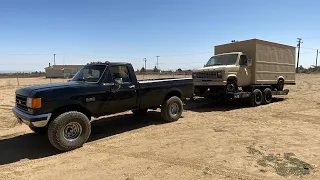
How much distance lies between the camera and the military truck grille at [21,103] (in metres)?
5.98

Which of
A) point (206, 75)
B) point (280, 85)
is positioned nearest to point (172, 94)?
point (206, 75)

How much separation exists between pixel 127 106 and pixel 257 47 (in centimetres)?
800

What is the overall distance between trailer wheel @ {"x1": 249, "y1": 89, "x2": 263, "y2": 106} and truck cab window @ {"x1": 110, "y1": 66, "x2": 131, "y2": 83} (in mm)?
7234

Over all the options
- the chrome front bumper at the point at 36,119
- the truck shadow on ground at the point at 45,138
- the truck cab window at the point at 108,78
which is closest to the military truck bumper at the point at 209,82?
the truck shadow on ground at the point at 45,138

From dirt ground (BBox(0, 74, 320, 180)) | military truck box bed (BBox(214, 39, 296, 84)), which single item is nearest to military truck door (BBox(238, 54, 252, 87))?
military truck box bed (BBox(214, 39, 296, 84))

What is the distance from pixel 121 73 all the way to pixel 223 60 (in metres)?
6.87

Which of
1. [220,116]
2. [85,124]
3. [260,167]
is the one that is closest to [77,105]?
[85,124]

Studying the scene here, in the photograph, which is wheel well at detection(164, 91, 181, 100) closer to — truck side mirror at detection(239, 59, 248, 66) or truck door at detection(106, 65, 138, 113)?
truck door at detection(106, 65, 138, 113)

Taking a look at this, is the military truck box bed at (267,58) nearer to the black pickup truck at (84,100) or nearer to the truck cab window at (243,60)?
the truck cab window at (243,60)

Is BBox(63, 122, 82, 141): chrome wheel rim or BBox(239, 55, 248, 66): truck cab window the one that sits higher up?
BBox(239, 55, 248, 66): truck cab window

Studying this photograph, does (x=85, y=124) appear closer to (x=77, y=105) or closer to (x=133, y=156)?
(x=77, y=105)

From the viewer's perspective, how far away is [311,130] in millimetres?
7762

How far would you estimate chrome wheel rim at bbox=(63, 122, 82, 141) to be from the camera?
611cm

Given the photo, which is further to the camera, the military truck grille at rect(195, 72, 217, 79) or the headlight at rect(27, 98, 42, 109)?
the military truck grille at rect(195, 72, 217, 79)
